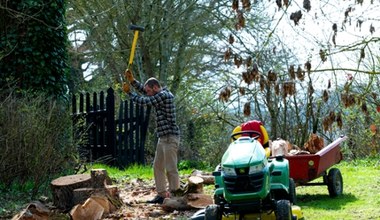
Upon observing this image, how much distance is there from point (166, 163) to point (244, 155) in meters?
3.67

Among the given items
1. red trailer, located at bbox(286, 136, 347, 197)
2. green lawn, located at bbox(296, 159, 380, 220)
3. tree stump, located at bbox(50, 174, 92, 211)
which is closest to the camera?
green lawn, located at bbox(296, 159, 380, 220)

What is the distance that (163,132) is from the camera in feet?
32.6

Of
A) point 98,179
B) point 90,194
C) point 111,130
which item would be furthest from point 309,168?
point 111,130

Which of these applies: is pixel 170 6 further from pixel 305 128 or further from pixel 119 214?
pixel 119 214

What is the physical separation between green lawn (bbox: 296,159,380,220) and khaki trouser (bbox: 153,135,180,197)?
1.77 metres

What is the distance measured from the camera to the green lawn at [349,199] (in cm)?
878

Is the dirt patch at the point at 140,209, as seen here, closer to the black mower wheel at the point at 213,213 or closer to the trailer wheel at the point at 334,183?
the trailer wheel at the point at 334,183

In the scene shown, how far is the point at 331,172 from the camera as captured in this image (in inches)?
406

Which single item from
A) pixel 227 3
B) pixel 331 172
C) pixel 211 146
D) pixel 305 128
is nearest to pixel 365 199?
pixel 331 172

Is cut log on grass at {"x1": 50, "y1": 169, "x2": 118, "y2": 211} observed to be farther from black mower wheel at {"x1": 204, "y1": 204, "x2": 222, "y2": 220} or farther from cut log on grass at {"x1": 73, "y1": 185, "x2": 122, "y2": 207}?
black mower wheel at {"x1": 204, "y1": 204, "x2": 222, "y2": 220}

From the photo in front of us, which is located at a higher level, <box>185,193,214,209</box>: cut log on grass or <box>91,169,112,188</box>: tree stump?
<box>91,169,112,188</box>: tree stump

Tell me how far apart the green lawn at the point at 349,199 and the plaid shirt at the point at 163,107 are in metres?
2.05

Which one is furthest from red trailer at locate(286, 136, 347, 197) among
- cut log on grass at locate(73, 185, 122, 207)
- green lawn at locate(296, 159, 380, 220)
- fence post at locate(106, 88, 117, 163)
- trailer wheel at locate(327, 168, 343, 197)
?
fence post at locate(106, 88, 117, 163)

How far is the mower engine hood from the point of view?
21.2 feet
